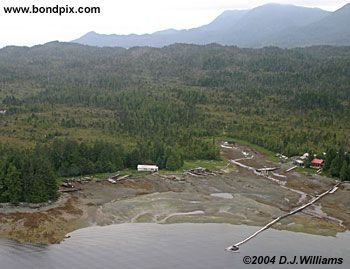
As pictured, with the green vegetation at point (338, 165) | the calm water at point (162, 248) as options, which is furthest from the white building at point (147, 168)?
the green vegetation at point (338, 165)

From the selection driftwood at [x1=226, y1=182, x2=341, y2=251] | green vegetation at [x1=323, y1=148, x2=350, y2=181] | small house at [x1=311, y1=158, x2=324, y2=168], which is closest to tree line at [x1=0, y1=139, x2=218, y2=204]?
small house at [x1=311, y1=158, x2=324, y2=168]

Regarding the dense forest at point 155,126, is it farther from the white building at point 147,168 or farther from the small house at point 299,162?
the small house at point 299,162

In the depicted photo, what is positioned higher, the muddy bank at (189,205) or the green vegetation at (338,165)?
the green vegetation at (338,165)

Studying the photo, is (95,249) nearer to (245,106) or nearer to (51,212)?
(51,212)

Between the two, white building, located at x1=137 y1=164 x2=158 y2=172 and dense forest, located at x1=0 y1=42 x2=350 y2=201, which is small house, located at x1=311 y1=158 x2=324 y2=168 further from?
white building, located at x1=137 y1=164 x2=158 y2=172

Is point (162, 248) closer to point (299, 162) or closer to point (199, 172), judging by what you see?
point (199, 172)
